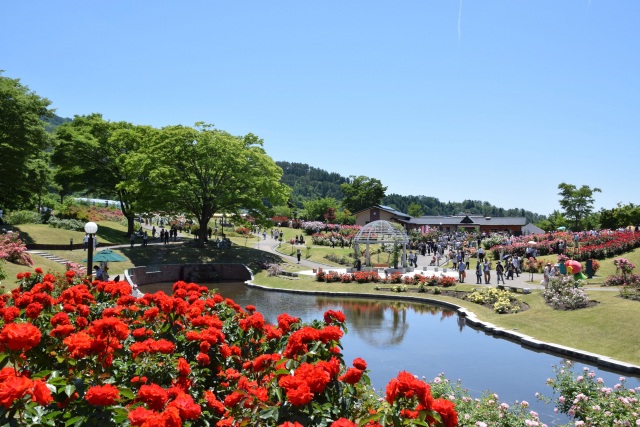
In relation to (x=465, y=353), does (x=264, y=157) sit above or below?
above

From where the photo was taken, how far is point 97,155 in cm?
4594

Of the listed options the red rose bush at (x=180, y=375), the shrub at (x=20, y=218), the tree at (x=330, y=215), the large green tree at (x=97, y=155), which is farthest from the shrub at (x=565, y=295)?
the tree at (x=330, y=215)

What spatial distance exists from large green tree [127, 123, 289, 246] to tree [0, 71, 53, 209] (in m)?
7.58

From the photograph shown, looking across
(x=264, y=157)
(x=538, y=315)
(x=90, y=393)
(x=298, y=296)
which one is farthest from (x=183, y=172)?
(x=90, y=393)

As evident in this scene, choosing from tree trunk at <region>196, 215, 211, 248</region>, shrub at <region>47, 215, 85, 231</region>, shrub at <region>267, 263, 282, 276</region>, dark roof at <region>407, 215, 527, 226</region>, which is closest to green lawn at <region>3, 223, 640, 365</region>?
shrub at <region>267, 263, 282, 276</region>

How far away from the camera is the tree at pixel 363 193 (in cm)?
9750

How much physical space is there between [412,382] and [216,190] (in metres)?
39.0

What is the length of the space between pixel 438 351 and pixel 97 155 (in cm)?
4087

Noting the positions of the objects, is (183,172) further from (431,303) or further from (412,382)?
(412,382)

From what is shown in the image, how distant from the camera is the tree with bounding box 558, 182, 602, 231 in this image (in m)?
72.4

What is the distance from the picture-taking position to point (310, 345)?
552cm

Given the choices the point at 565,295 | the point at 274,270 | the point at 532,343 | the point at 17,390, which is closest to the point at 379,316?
the point at 532,343

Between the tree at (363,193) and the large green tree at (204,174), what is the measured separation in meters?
56.1

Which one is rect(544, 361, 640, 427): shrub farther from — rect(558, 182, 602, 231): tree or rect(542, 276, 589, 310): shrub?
rect(558, 182, 602, 231): tree
